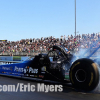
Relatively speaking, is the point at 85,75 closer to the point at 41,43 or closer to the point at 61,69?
the point at 61,69

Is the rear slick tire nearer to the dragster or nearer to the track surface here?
the dragster

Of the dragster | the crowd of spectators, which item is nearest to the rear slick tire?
the dragster

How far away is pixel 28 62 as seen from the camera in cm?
835

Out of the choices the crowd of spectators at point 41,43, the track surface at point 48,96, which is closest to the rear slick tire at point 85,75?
the track surface at point 48,96

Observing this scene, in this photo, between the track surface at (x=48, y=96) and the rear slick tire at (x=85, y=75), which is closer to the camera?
the track surface at (x=48, y=96)

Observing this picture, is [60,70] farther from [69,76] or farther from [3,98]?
[3,98]

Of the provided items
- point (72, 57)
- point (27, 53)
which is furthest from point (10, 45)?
point (72, 57)

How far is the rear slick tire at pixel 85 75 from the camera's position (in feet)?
17.9

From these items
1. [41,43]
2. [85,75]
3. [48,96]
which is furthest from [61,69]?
[41,43]

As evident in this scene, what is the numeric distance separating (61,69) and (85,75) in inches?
54.3

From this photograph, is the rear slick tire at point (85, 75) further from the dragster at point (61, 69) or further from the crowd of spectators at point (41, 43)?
the crowd of spectators at point (41, 43)

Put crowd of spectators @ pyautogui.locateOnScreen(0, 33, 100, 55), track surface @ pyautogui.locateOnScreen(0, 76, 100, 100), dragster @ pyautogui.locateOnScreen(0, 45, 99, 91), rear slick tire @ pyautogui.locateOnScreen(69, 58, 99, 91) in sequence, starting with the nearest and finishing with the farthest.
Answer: track surface @ pyautogui.locateOnScreen(0, 76, 100, 100) < rear slick tire @ pyautogui.locateOnScreen(69, 58, 99, 91) < dragster @ pyautogui.locateOnScreen(0, 45, 99, 91) < crowd of spectators @ pyautogui.locateOnScreen(0, 33, 100, 55)

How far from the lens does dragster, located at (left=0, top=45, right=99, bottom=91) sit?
5576 millimetres

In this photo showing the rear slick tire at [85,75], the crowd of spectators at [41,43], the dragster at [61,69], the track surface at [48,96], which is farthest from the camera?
the crowd of spectators at [41,43]
